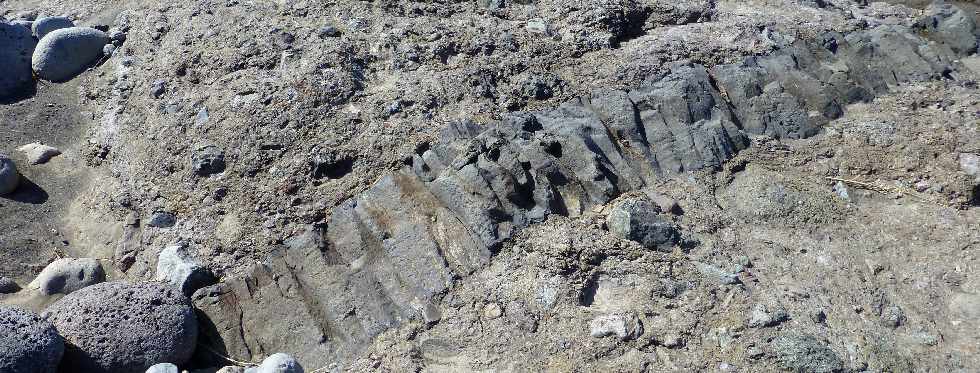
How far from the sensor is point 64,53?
6.70 meters

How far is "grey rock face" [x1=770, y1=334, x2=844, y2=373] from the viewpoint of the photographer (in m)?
3.50

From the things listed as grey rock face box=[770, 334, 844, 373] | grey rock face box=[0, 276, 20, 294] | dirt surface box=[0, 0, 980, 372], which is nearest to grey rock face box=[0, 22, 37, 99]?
dirt surface box=[0, 0, 980, 372]

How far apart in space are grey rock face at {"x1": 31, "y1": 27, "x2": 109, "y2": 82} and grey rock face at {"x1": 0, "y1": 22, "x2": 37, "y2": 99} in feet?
0.29

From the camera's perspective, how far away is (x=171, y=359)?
13.0 ft

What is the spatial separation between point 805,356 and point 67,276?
4.23 metres

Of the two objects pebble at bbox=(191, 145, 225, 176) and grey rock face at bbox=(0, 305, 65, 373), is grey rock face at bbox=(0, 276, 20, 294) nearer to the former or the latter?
grey rock face at bbox=(0, 305, 65, 373)

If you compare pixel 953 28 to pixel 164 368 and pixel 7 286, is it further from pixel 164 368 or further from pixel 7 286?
pixel 7 286

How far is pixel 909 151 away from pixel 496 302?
9.60 feet

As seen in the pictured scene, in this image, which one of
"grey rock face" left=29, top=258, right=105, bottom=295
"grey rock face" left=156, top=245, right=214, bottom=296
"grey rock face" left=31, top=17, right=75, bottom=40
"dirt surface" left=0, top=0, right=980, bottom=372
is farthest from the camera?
"grey rock face" left=31, top=17, right=75, bottom=40

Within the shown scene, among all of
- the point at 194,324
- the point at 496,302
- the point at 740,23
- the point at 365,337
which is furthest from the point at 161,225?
the point at 740,23

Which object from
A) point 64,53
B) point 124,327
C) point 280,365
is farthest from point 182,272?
point 64,53

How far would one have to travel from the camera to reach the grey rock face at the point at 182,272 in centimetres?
431

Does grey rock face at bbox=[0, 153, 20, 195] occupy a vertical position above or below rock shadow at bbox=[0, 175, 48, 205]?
above

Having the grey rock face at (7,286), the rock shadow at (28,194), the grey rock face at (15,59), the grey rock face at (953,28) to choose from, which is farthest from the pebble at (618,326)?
the grey rock face at (15,59)
